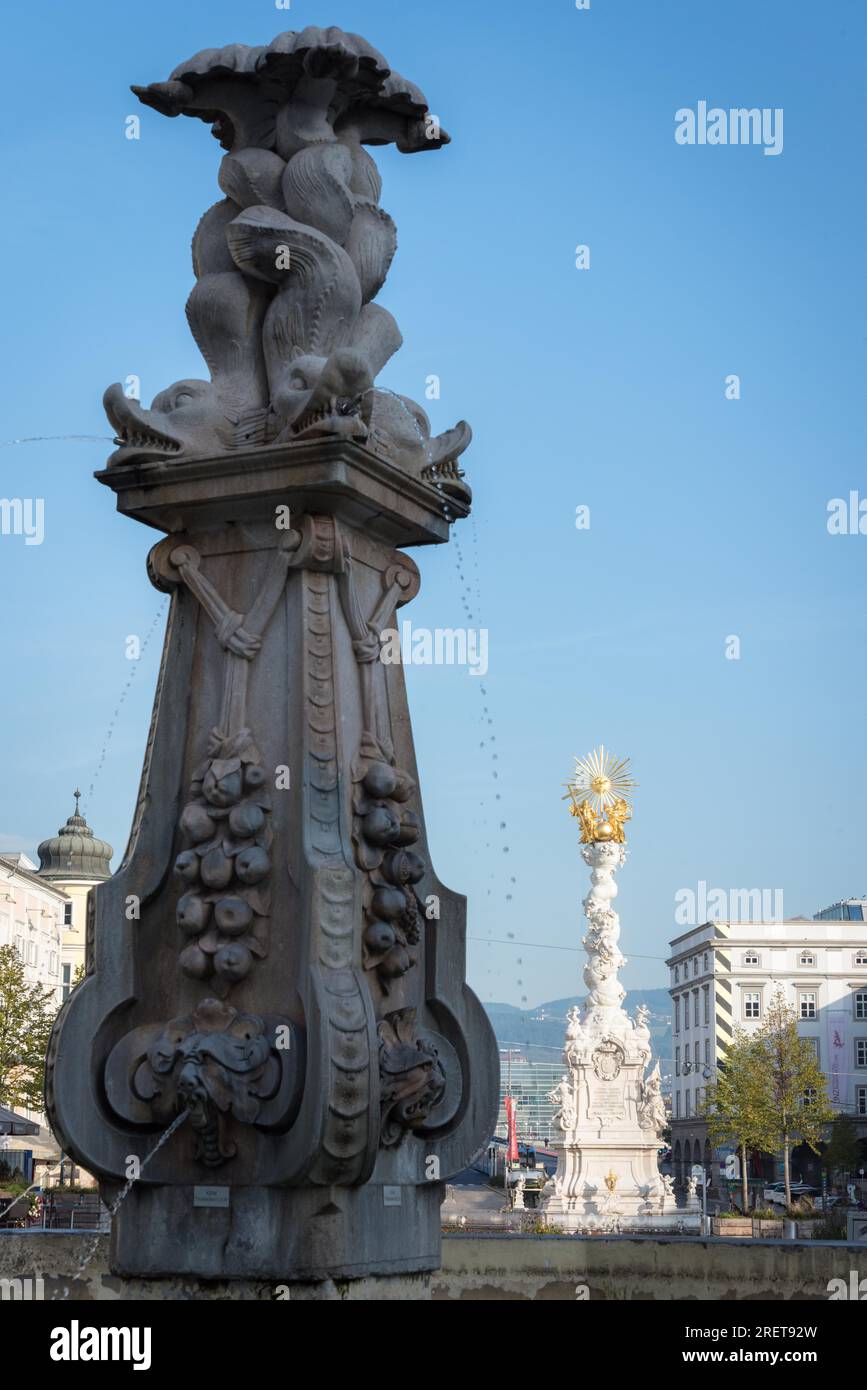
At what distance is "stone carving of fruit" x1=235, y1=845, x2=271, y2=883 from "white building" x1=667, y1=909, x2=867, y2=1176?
311ft

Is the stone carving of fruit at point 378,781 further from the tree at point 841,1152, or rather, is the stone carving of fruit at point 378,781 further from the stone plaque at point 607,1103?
the tree at point 841,1152

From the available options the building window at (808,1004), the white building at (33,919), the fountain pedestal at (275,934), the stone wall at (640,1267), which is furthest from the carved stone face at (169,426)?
the building window at (808,1004)

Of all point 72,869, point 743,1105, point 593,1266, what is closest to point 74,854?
point 72,869

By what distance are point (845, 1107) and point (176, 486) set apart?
93.6m

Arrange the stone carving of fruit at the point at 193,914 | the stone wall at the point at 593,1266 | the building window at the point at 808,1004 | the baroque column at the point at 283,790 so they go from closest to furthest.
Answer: the baroque column at the point at 283,790
the stone carving of fruit at the point at 193,914
the stone wall at the point at 593,1266
the building window at the point at 808,1004

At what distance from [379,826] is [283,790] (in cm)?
44

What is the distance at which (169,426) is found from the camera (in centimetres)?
848

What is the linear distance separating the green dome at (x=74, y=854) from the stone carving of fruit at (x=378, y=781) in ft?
260

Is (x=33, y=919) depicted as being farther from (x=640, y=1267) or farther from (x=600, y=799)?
(x=640, y=1267)

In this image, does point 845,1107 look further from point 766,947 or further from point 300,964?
point 300,964

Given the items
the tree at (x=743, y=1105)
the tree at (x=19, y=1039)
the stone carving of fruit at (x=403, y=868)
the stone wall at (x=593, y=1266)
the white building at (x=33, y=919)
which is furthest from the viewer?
the white building at (x=33, y=919)

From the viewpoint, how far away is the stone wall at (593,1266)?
33.7 feet
